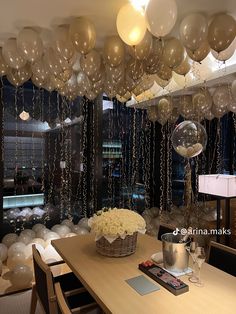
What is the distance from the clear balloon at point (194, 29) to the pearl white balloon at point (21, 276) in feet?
8.01

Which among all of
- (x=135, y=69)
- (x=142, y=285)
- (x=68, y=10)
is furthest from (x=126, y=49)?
(x=142, y=285)

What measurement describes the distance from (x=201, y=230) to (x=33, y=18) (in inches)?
119

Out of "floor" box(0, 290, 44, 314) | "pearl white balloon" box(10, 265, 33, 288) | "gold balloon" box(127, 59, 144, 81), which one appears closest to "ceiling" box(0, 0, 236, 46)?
"gold balloon" box(127, 59, 144, 81)

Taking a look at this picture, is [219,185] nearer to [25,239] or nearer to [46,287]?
[46,287]

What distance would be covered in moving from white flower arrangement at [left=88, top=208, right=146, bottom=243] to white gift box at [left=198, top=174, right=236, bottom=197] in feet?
4.50

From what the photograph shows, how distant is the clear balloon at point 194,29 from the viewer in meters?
1.82

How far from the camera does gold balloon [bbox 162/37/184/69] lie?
2.15 meters

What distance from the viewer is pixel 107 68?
2521 millimetres

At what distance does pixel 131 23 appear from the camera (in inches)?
67.5

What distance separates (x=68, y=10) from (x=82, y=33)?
187 mm

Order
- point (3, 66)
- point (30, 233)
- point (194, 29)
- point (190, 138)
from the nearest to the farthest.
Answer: point (194, 29), point (3, 66), point (190, 138), point (30, 233)

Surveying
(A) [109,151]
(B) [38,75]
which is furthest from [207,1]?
(A) [109,151]

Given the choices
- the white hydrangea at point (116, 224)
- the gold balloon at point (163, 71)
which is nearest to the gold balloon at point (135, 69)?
the gold balloon at point (163, 71)

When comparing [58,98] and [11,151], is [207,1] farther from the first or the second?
[11,151]
